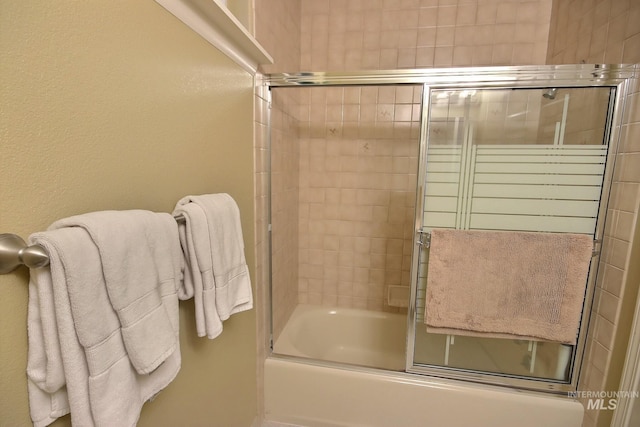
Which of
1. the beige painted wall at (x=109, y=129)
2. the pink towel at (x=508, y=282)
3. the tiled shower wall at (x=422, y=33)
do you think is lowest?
the pink towel at (x=508, y=282)

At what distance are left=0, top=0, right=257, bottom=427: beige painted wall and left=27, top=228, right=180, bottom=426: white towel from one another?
0.09ft

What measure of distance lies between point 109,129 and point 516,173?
143 centimetres

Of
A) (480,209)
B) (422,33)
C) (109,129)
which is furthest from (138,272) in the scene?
(422,33)

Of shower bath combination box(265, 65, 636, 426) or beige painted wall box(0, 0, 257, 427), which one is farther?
shower bath combination box(265, 65, 636, 426)

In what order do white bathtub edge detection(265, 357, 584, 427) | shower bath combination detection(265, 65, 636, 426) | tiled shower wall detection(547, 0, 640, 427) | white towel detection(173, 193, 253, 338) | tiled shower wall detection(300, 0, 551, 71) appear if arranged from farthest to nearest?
tiled shower wall detection(300, 0, 551, 71) → white bathtub edge detection(265, 357, 584, 427) → shower bath combination detection(265, 65, 636, 426) → tiled shower wall detection(547, 0, 640, 427) → white towel detection(173, 193, 253, 338)

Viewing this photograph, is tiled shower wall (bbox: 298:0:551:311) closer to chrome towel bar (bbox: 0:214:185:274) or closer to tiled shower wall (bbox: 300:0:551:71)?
tiled shower wall (bbox: 300:0:551:71)

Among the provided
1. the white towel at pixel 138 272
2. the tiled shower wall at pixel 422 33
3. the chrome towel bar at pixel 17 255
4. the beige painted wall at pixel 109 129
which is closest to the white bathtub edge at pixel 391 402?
the beige painted wall at pixel 109 129

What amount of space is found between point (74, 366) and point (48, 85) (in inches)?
18.8

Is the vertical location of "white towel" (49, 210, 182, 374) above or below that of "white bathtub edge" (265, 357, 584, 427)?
above
